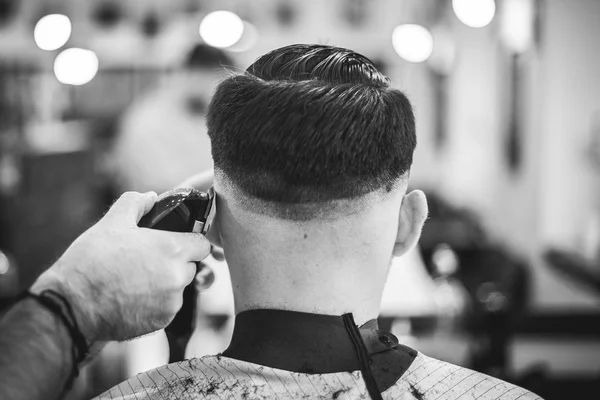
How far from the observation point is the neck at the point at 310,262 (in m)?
1.14

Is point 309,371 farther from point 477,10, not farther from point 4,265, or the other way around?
point 477,10

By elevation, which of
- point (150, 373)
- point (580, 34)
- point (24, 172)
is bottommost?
point (24, 172)

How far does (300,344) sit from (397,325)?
71.1 inches

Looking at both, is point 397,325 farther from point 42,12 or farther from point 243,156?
point 42,12

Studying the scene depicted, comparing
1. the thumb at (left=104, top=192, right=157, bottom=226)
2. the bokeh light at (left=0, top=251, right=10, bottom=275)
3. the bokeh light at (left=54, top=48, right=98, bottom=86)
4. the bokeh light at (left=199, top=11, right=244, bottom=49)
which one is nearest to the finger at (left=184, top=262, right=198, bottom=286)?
the thumb at (left=104, top=192, right=157, bottom=226)

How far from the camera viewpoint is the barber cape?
109cm

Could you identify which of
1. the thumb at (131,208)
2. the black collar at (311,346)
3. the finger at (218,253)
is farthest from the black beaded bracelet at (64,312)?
the finger at (218,253)

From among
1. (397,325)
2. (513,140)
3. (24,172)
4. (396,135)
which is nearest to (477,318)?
(397,325)

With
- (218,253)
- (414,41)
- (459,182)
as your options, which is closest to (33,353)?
(218,253)

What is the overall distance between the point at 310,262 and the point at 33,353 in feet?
1.49

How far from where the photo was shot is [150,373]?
46.6 inches

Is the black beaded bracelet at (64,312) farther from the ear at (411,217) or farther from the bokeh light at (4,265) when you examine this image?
the bokeh light at (4,265)

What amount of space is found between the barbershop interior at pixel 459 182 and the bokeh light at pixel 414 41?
0.01 metres

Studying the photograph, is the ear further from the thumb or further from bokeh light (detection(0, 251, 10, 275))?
bokeh light (detection(0, 251, 10, 275))
